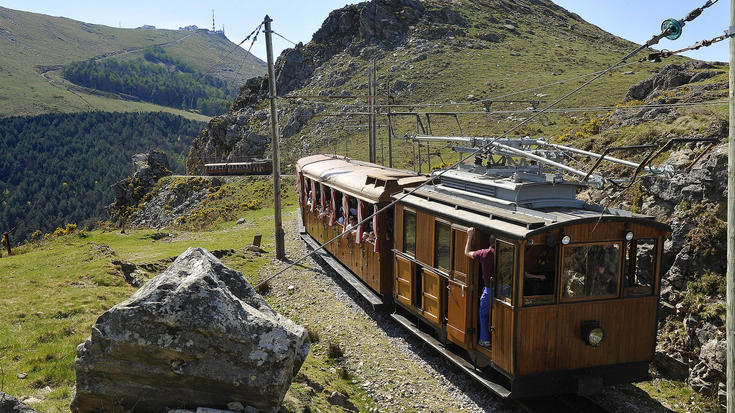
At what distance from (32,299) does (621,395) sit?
453 inches

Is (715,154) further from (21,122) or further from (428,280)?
(21,122)

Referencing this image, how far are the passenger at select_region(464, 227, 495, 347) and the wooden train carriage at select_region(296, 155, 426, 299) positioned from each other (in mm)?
2841

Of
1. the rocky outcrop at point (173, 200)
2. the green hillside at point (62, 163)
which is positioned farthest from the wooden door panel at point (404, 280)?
the green hillside at point (62, 163)

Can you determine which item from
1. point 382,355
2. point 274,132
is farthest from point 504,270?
point 274,132

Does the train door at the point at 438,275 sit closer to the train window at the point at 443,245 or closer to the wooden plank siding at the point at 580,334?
the train window at the point at 443,245

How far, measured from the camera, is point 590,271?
773 centimetres

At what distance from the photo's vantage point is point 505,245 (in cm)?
765

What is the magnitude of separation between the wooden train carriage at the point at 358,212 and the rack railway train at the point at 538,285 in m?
1.78

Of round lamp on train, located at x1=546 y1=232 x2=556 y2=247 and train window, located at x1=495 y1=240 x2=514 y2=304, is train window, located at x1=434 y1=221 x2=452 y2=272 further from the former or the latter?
round lamp on train, located at x1=546 y1=232 x2=556 y2=247

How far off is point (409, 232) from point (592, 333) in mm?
4067

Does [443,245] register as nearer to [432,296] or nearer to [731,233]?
[432,296]

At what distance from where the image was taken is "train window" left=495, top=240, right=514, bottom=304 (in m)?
7.59

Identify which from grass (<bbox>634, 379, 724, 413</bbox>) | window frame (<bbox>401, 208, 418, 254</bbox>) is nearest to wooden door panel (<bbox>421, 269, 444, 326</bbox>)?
window frame (<bbox>401, 208, 418, 254</bbox>)

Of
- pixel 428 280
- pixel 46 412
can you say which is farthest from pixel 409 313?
pixel 46 412
